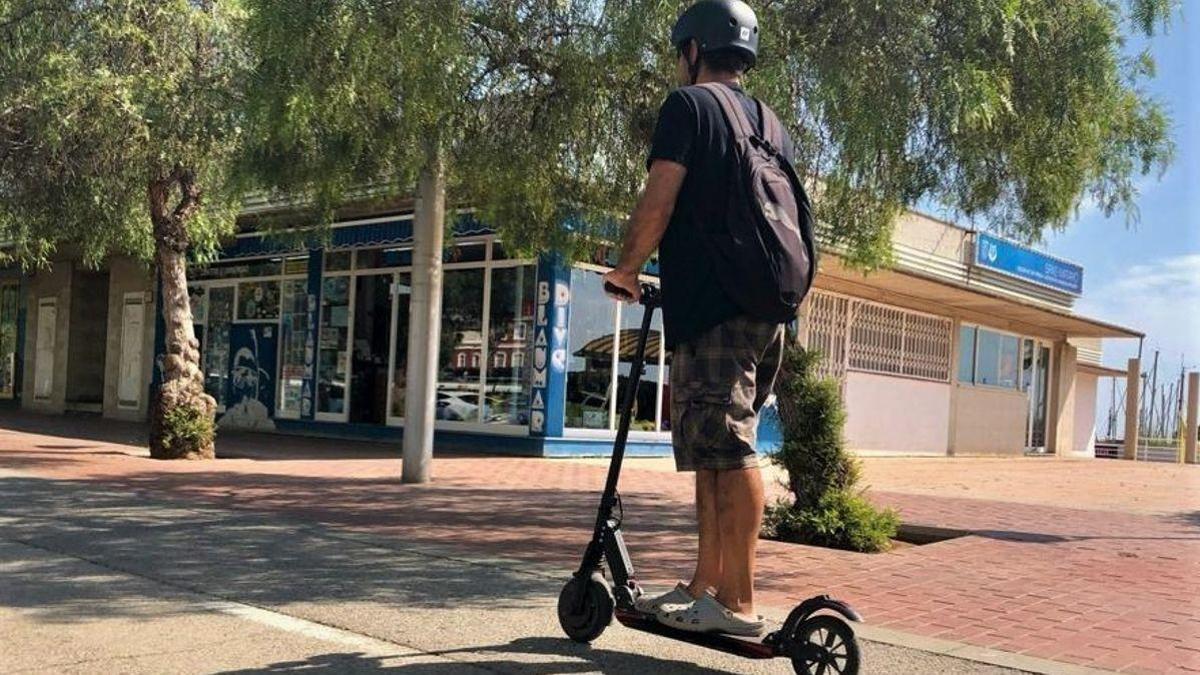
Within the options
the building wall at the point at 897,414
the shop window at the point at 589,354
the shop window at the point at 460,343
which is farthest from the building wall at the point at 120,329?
the building wall at the point at 897,414

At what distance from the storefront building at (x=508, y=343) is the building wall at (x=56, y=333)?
0.18ft

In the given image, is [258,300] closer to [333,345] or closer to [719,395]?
[333,345]

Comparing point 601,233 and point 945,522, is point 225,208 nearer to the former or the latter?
point 601,233

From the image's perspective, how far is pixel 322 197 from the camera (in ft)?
30.3

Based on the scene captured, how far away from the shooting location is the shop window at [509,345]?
15133 mm

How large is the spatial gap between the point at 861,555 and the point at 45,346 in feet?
75.1

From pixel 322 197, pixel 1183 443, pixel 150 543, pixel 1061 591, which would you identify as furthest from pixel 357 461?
pixel 1183 443

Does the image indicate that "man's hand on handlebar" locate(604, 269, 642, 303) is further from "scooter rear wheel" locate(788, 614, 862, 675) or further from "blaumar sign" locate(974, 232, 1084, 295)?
"blaumar sign" locate(974, 232, 1084, 295)

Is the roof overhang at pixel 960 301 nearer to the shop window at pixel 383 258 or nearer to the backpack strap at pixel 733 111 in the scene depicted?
the shop window at pixel 383 258

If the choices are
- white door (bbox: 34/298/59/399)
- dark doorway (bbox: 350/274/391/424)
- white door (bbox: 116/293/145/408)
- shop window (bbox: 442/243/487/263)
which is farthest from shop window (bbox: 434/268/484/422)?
white door (bbox: 34/298/59/399)

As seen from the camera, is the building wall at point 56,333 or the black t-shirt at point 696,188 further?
the building wall at point 56,333

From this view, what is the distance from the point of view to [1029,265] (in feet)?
75.0

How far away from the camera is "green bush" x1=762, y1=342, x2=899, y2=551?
7496 millimetres

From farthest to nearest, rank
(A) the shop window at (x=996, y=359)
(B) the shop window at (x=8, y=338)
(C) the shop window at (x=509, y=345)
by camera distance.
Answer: (B) the shop window at (x=8, y=338)
(A) the shop window at (x=996, y=359)
(C) the shop window at (x=509, y=345)
